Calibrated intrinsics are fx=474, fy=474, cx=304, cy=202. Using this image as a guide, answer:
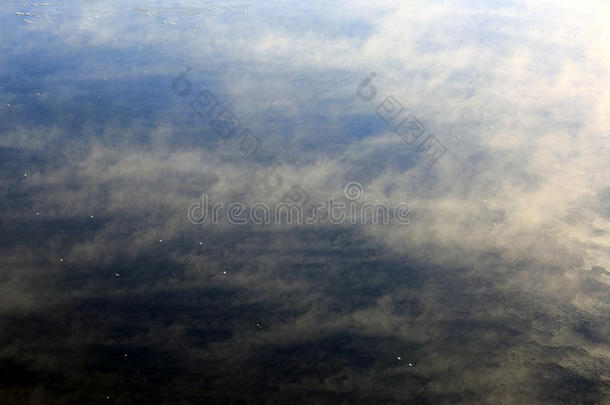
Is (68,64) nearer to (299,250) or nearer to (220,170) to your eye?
(220,170)

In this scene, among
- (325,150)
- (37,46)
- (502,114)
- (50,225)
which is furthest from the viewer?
(37,46)

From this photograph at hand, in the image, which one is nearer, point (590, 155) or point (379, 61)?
point (590, 155)

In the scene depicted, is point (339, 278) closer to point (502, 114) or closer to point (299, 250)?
point (299, 250)

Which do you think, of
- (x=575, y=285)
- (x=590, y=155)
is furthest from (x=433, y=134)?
(x=575, y=285)

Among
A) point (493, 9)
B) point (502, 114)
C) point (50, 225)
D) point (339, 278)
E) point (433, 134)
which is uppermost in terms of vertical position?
point (493, 9)

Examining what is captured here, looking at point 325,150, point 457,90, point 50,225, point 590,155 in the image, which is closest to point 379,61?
point 457,90

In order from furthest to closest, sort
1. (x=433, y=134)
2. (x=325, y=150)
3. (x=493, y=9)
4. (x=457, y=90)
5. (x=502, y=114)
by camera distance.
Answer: (x=493, y=9)
(x=457, y=90)
(x=502, y=114)
(x=433, y=134)
(x=325, y=150)

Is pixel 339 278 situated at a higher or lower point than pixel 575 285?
lower
